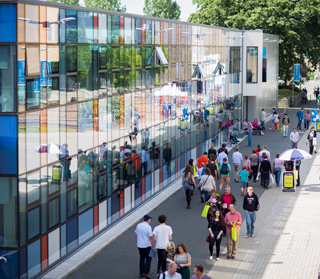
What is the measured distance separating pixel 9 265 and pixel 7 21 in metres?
4.68

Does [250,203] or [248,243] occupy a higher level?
[250,203]

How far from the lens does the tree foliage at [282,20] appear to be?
47.5 metres

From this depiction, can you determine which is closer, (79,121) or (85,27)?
(79,121)

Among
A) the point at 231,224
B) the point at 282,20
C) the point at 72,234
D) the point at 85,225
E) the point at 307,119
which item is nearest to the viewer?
the point at 231,224

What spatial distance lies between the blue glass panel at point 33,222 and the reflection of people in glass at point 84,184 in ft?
7.35

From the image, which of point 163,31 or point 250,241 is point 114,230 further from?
point 163,31

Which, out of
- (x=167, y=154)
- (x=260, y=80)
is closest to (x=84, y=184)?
(x=167, y=154)

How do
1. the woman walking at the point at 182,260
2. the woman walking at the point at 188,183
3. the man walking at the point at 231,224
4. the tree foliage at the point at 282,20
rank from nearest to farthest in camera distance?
the woman walking at the point at 182,260, the man walking at the point at 231,224, the woman walking at the point at 188,183, the tree foliage at the point at 282,20

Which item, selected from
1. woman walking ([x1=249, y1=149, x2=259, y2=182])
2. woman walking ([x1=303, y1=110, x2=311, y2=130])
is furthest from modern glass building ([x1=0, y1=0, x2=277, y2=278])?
woman walking ([x1=303, y1=110, x2=311, y2=130])

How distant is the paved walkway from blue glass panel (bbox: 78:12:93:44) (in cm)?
520

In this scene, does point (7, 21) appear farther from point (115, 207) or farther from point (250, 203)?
point (250, 203)

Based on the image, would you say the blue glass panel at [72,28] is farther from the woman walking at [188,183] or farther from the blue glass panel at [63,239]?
the woman walking at [188,183]

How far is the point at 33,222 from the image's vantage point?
38.6 feet

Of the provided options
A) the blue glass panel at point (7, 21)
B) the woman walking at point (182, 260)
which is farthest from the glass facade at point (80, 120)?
the woman walking at point (182, 260)
